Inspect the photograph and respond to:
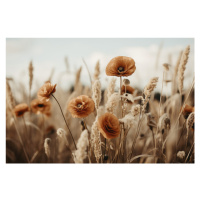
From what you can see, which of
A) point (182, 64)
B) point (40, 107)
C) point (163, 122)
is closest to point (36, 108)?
point (40, 107)

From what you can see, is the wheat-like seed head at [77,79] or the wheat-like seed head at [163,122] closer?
the wheat-like seed head at [163,122]

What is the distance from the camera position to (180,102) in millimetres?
983

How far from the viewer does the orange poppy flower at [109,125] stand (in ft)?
2.64

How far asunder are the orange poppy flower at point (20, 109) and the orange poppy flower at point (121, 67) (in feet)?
1.71

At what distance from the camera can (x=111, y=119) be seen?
824mm

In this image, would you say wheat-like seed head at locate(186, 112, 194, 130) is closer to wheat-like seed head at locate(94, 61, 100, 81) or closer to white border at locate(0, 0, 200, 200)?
white border at locate(0, 0, 200, 200)

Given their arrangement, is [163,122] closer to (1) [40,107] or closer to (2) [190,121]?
(2) [190,121]

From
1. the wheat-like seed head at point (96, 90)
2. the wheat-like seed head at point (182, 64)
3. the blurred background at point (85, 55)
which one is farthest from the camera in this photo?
the blurred background at point (85, 55)

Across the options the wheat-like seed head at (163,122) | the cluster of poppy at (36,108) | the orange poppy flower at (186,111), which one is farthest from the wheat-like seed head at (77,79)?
the orange poppy flower at (186,111)

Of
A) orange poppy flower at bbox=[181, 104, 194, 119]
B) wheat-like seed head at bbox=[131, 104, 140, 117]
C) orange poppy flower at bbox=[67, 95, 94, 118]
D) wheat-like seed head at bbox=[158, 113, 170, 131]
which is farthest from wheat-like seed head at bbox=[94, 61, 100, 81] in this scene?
orange poppy flower at bbox=[181, 104, 194, 119]

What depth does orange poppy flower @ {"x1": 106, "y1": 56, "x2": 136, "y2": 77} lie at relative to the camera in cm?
87

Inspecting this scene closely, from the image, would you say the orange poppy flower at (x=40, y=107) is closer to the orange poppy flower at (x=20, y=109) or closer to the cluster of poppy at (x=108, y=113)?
the orange poppy flower at (x=20, y=109)

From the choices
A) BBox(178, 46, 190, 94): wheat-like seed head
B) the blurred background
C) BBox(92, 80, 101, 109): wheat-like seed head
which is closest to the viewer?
BBox(92, 80, 101, 109): wheat-like seed head
